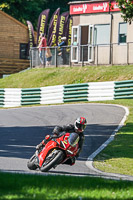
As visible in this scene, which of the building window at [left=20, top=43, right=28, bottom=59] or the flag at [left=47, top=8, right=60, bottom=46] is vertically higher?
the flag at [left=47, top=8, right=60, bottom=46]

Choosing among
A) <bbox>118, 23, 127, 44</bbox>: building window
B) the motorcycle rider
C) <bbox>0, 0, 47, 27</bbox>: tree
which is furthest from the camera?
<bbox>0, 0, 47, 27</bbox>: tree

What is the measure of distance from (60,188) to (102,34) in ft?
82.2

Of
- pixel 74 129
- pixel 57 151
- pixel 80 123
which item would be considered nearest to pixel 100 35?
pixel 74 129

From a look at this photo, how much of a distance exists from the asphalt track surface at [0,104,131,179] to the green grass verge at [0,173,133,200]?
6.85 feet

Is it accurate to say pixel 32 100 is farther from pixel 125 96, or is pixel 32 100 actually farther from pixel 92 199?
pixel 92 199

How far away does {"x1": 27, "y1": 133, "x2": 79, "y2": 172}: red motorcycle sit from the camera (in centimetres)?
991

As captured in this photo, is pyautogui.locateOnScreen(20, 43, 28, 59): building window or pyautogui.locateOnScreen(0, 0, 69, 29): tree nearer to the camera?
pyautogui.locateOnScreen(20, 43, 28, 59): building window

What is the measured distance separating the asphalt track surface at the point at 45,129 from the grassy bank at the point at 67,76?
20.0 ft

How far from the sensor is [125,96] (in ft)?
81.8

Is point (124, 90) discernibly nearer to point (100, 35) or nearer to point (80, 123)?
point (100, 35)

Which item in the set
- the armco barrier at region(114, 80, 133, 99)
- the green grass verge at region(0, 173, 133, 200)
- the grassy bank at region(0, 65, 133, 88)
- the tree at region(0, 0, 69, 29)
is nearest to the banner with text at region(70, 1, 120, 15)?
the grassy bank at region(0, 65, 133, 88)

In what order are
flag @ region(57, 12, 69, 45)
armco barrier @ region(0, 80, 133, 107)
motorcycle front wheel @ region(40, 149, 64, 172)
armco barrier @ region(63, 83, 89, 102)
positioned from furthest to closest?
flag @ region(57, 12, 69, 45) < armco barrier @ region(63, 83, 89, 102) < armco barrier @ region(0, 80, 133, 107) < motorcycle front wheel @ region(40, 149, 64, 172)

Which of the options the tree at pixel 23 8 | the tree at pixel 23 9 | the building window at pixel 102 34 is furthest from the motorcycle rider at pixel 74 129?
the tree at pixel 23 9

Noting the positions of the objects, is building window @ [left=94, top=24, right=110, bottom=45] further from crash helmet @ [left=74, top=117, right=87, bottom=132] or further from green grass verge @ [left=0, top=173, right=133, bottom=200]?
green grass verge @ [left=0, top=173, right=133, bottom=200]
